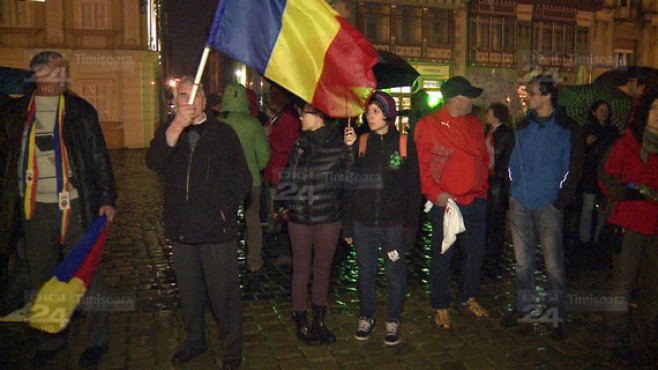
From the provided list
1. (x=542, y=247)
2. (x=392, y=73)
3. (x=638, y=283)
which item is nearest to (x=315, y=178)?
(x=542, y=247)

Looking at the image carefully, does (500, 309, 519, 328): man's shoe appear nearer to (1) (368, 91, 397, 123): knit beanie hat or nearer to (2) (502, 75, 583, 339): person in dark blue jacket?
(2) (502, 75, 583, 339): person in dark blue jacket

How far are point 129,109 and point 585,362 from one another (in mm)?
26289

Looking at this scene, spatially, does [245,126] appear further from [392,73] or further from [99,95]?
[99,95]

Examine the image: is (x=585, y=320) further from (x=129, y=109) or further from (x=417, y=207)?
(x=129, y=109)

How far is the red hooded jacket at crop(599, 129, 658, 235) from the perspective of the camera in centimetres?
409

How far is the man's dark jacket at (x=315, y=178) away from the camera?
175 inches

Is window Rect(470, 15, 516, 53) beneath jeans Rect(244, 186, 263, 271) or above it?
above

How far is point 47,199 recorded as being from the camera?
13.3ft

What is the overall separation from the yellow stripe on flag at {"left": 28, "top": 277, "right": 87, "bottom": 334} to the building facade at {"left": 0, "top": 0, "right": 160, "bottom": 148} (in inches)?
959

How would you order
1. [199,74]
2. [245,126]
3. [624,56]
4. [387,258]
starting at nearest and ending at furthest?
[199,74]
[387,258]
[245,126]
[624,56]

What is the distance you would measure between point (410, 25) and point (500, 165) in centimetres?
2430

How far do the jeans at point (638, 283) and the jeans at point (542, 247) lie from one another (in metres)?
0.46

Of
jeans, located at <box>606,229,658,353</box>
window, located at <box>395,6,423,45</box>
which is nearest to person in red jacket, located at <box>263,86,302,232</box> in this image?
jeans, located at <box>606,229,658,353</box>

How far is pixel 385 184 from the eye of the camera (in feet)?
14.6
